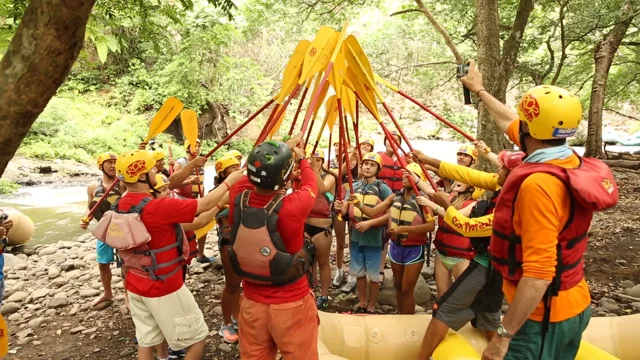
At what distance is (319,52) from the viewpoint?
10.7 feet

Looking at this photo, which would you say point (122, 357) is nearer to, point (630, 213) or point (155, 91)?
point (630, 213)

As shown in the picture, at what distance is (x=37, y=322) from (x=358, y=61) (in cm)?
460

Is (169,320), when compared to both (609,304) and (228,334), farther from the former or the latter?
(609,304)

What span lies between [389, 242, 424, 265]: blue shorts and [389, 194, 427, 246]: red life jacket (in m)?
0.05

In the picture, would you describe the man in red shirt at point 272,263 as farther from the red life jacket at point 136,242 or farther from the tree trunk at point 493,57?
the tree trunk at point 493,57

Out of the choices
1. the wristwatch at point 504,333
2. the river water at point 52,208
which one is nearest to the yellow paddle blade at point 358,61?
the wristwatch at point 504,333

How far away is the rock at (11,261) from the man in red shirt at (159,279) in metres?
5.56

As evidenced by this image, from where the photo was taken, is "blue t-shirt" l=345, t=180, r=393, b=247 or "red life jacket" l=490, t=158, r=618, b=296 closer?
"red life jacket" l=490, t=158, r=618, b=296

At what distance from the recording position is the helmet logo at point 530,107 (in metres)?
1.86

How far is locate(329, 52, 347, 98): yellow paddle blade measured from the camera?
3492 millimetres

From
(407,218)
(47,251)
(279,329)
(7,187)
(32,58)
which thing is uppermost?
(32,58)

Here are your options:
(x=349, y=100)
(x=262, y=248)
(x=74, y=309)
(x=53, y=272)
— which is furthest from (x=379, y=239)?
(x=53, y=272)

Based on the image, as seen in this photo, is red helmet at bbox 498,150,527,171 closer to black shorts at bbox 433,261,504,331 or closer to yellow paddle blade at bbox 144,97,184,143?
black shorts at bbox 433,261,504,331

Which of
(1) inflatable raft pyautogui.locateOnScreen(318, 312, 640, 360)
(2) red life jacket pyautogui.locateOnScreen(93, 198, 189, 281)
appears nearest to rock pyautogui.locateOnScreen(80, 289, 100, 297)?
(2) red life jacket pyautogui.locateOnScreen(93, 198, 189, 281)
